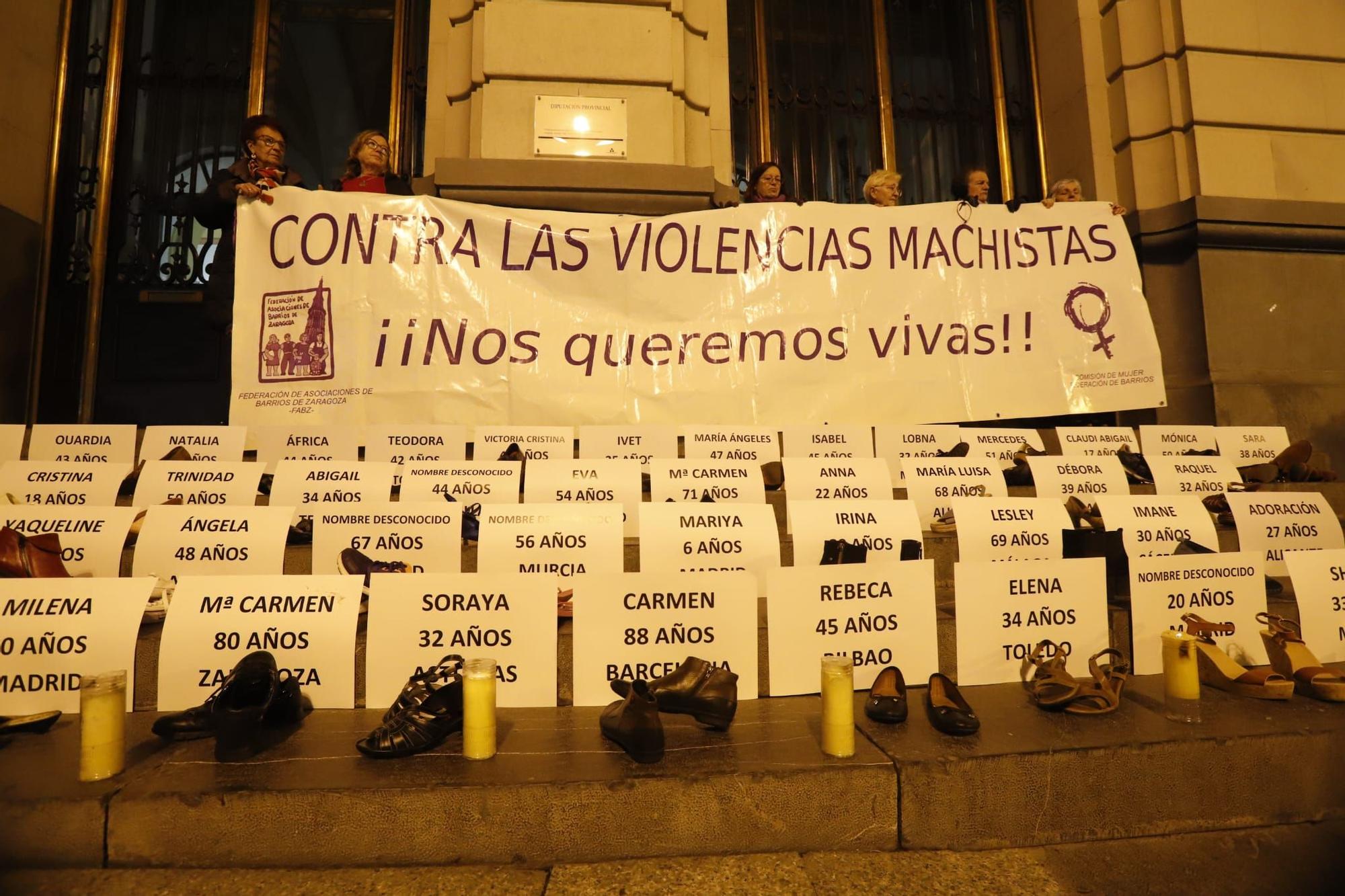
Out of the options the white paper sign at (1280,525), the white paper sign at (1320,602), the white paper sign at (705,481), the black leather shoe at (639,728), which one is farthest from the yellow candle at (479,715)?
the white paper sign at (1280,525)

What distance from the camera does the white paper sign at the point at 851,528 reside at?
2.59 m

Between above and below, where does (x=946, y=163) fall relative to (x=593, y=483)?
above

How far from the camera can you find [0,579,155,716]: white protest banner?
77.7 inches

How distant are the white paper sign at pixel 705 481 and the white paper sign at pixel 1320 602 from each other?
6.27ft

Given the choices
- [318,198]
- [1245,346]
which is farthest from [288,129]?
[1245,346]

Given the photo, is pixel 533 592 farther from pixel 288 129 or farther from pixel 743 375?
pixel 288 129

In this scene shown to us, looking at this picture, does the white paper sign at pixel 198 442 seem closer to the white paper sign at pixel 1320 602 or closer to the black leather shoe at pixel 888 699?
the black leather shoe at pixel 888 699

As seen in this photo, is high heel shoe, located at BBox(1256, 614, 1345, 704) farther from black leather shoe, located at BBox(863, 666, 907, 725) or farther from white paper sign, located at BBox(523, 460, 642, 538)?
white paper sign, located at BBox(523, 460, 642, 538)

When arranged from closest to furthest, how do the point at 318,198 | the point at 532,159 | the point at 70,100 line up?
the point at 318,198, the point at 532,159, the point at 70,100

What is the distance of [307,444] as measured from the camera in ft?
12.0

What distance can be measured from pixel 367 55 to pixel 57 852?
663 cm

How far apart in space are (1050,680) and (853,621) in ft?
1.92

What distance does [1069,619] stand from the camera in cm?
232

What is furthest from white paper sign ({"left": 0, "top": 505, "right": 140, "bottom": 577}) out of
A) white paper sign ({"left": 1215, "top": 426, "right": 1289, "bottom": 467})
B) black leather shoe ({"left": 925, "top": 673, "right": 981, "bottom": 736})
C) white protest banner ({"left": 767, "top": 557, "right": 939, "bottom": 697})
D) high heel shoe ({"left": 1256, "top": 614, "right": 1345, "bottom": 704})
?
white paper sign ({"left": 1215, "top": 426, "right": 1289, "bottom": 467})
